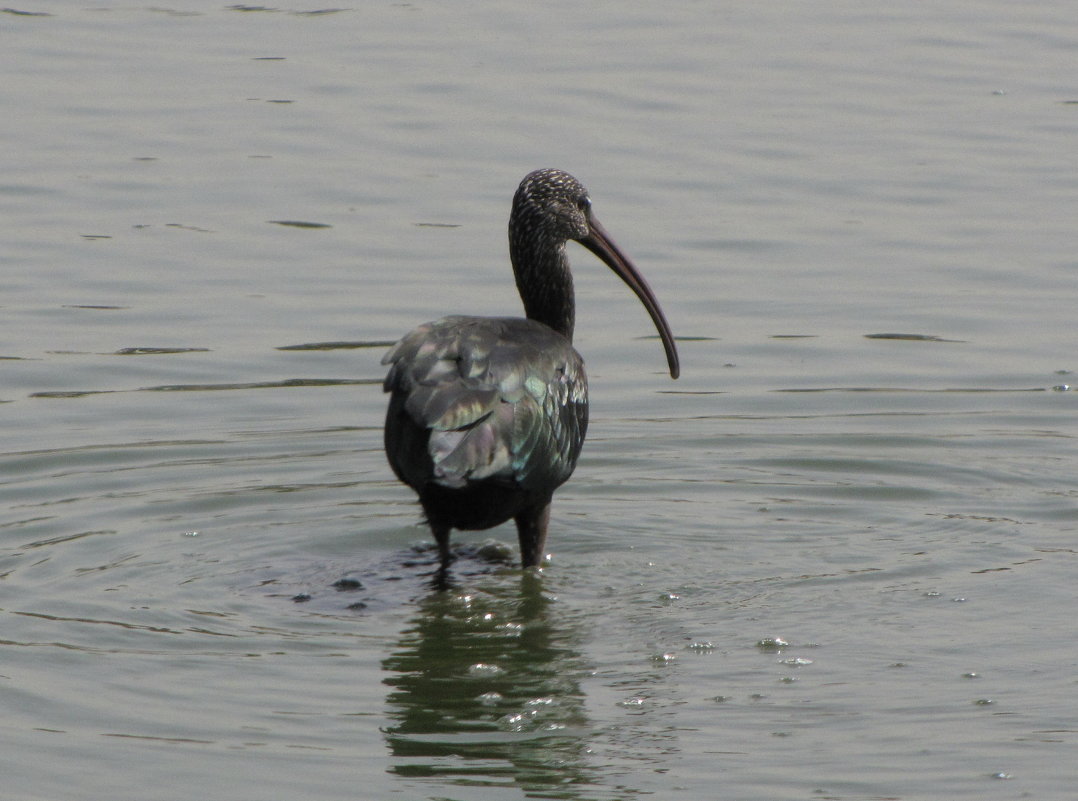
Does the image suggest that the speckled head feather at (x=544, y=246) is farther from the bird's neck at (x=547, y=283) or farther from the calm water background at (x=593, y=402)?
Result: the calm water background at (x=593, y=402)

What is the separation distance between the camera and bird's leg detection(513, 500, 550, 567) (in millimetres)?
7891

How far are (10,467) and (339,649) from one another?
277 centimetres

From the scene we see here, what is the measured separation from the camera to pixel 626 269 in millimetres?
9375

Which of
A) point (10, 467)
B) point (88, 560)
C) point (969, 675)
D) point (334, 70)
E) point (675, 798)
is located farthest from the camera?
point (334, 70)

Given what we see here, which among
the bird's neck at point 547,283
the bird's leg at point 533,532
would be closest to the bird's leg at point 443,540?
the bird's leg at point 533,532

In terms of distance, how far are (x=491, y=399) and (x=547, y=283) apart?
5.42ft

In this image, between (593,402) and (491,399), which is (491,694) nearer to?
(491,399)

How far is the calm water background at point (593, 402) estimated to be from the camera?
6328 mm

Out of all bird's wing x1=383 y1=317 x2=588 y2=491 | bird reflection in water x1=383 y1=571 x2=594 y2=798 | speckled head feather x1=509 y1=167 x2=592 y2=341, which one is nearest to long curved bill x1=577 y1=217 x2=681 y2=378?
speckled head feather x1=509 y1=167 x2=592 y2=341

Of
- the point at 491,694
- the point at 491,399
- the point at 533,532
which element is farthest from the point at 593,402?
the point at 491,694

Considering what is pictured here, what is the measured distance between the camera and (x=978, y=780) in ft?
19.5

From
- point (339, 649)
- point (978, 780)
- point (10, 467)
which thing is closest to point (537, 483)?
point (339, 649)

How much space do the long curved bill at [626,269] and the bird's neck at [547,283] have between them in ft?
1.02

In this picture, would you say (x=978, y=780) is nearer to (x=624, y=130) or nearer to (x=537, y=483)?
(x=537, y=483)
